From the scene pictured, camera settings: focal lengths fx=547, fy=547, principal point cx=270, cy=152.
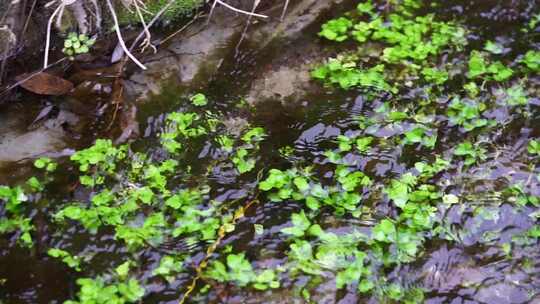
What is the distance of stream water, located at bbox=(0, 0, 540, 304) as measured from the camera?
11.4ft

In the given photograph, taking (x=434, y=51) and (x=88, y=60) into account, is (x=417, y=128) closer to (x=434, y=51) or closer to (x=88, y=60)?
(x=434, y=51)

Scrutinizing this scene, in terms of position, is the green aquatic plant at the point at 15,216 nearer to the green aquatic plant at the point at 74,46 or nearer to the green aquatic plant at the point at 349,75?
the green aquatic plant at the point at 74,46

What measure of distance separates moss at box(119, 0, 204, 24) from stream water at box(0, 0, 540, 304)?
686mm

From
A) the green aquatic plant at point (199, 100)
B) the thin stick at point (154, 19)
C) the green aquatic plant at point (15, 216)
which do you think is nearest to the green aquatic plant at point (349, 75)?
the green aquatic plant at point (199, 100)

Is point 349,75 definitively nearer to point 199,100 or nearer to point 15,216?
point 199,100

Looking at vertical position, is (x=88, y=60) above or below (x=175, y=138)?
above

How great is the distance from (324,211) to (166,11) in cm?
245

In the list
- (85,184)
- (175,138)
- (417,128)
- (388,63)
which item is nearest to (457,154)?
(417,128)

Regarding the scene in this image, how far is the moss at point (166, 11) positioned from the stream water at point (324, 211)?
686 millimetres

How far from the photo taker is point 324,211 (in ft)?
12.6

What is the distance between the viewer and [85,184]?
4004 millimetres

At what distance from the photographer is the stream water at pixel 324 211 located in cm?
348

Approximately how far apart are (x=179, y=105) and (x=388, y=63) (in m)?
1.87

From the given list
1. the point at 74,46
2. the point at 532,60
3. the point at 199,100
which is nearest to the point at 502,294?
the point at 532,60
